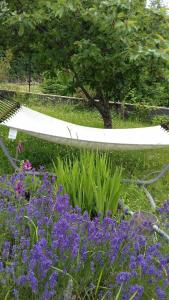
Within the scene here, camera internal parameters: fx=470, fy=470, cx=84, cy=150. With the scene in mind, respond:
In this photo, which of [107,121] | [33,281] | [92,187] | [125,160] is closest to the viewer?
[33,281]

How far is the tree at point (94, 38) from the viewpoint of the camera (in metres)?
4.43

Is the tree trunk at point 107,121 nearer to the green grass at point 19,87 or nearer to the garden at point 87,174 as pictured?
the garden at point 87,174

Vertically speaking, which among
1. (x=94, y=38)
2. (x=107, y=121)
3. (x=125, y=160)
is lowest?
(x=125, y=160)

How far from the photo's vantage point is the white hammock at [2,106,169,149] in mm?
3416

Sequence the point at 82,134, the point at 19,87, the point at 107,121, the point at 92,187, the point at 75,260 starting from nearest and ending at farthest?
the point at 75,260 < the point at 92,187 < the point at 82,134 < the point at 107,121 < the point at 19,87

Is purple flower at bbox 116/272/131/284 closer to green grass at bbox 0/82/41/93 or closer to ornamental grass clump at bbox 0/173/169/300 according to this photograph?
ornamental grass clump at bbox 0/173/169/300

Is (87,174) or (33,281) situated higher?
(87,174)

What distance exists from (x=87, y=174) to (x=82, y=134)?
152 centimetres

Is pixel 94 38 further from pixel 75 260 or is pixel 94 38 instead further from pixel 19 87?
pixel 19 87

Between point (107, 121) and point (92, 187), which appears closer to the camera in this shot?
point (92, 187)

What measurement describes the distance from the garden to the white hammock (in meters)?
0.16

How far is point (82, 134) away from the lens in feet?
13.4

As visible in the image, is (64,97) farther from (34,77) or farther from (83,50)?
(83,50)

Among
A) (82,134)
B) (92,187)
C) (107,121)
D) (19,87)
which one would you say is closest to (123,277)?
(92,187)
